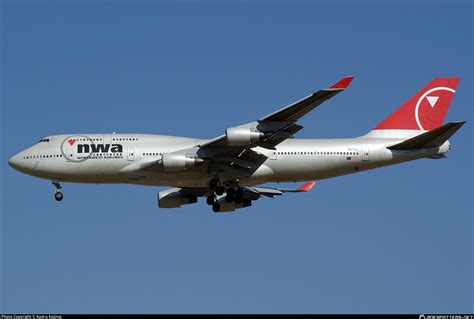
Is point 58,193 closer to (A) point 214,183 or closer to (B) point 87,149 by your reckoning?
(B) point 87,149

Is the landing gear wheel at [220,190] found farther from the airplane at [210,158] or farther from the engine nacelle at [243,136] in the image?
the engine nacelle at [243,136]

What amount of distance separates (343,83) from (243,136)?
5933mm

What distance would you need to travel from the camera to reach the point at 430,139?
4869 cm

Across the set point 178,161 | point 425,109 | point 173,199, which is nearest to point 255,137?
point 178,161

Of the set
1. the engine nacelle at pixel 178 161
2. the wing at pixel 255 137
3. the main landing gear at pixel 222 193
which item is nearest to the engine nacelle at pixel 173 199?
the main landing gear at pixel 222 193

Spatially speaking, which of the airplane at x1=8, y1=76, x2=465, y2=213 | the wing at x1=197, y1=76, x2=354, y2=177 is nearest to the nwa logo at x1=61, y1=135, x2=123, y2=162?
the airplane at x1=8, y1=76, x2=465, y2=213

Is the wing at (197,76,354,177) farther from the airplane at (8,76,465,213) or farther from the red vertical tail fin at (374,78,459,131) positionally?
the red vertical tail fin at (374,78,459,131)

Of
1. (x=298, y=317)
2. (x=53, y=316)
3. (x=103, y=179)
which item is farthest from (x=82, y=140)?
(x=298, y=317)

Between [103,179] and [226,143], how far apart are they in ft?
22.4

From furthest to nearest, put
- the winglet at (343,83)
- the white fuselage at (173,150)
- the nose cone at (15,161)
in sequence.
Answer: the nose cone at (15,161), the white fuselage at (173,150), the winglet at (343,83)

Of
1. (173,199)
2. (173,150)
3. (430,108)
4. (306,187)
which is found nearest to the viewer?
(173,150)

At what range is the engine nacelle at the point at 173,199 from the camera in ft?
176

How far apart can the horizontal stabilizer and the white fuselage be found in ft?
0.91

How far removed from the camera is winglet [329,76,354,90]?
41438 millimetres
